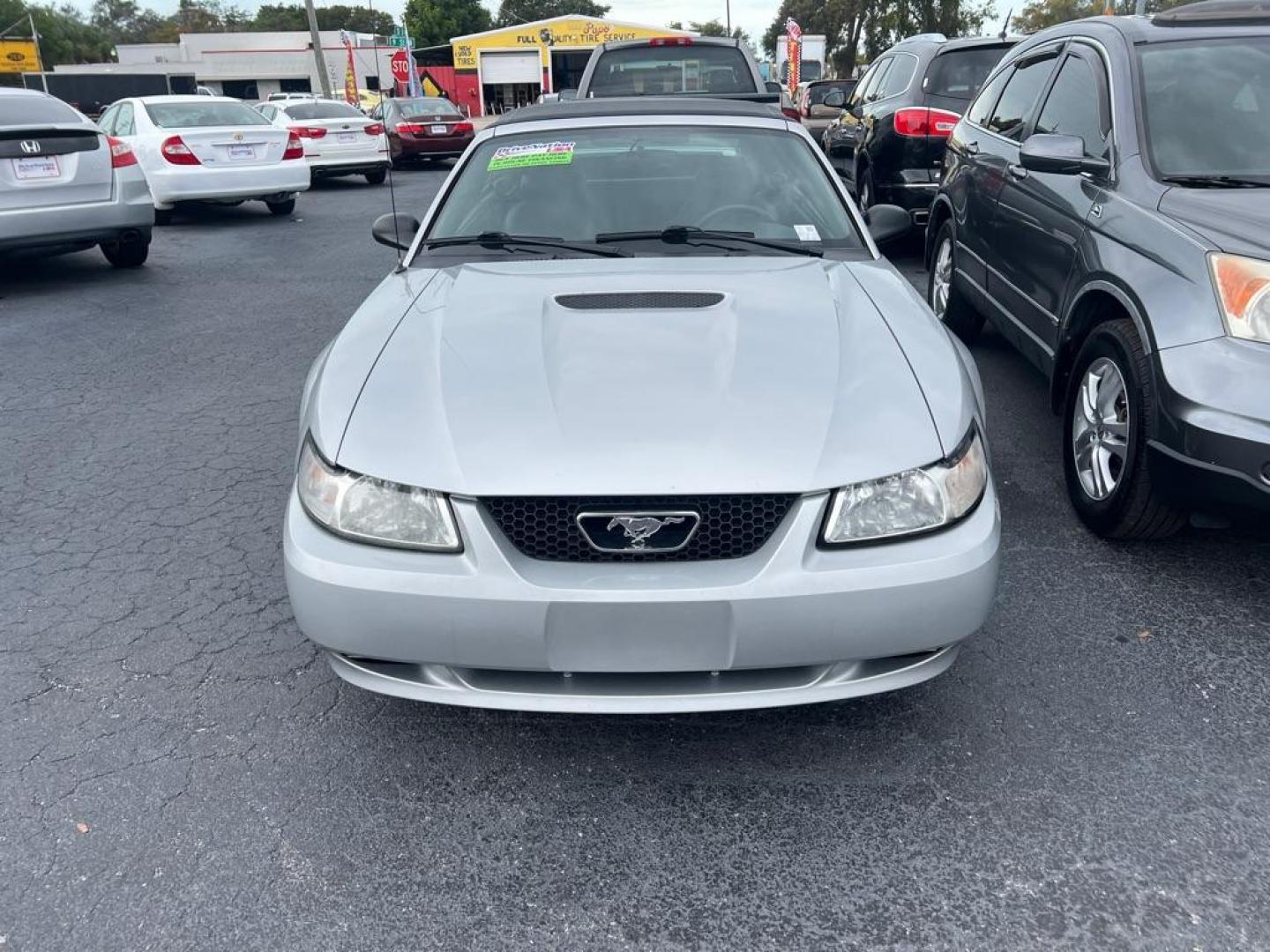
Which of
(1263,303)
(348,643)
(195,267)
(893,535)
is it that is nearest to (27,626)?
(348,643)

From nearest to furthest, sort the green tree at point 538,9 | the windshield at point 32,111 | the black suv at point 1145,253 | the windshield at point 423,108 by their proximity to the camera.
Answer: the black suv at point 1145,253
the windshield at point 32,111
the windshield at point 423,108
the green tree at point 538,9

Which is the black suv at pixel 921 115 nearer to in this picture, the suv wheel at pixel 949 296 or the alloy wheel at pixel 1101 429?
the suv wheel at pixel 949 296

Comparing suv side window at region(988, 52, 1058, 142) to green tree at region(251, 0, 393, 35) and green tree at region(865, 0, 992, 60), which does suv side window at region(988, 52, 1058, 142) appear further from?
green tree at region(251, 0, 393, 35)

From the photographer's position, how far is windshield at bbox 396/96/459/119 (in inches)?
815

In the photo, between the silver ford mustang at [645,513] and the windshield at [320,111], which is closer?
the silver ford mustang at [645,513]

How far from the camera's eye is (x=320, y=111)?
1709cm

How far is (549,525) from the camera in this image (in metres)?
2.24

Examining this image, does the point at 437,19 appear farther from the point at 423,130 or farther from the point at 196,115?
the point at 196,115

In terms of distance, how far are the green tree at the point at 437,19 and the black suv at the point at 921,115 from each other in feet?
268

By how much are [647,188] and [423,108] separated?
19.0 meters

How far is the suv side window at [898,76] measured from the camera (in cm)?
862

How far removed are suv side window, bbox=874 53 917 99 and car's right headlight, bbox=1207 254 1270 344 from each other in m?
6.06

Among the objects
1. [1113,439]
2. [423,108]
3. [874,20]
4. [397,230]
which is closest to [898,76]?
[1113,439]

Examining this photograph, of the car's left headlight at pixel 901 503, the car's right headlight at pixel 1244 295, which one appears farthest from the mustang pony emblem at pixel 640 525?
the car's right headlight at pixel 1244 295
